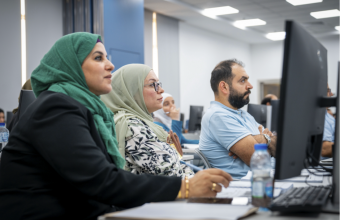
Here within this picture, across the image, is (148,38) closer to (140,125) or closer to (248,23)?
(248,23)

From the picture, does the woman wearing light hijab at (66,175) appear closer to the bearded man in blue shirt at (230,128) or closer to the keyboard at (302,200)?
the keyboard at (302,200)

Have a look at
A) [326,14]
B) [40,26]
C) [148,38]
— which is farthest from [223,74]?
[326,14]

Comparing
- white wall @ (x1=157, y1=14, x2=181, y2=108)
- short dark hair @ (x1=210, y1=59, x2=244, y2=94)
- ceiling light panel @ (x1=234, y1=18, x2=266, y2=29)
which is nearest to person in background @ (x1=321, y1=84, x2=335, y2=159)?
short dark hair @ (x1=210, y1=59, x2=244, y2=94)

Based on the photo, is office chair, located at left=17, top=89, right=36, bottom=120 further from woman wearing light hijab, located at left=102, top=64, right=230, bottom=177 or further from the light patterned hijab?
the light patterned hijab

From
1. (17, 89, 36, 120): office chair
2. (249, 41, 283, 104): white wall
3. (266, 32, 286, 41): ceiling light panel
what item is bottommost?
(17, 89, 36, 120): office chair

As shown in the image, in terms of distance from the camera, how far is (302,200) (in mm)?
952

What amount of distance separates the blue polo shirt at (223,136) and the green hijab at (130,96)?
0.38 meters

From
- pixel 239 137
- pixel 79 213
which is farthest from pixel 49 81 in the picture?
pixel 239 137

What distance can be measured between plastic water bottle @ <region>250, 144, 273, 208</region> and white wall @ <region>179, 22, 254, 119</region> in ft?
24.8

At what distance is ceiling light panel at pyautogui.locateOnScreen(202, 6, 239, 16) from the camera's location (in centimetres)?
780

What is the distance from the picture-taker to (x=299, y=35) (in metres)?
0.94

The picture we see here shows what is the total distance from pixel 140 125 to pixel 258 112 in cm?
186

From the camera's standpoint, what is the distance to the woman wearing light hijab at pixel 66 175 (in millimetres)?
1022

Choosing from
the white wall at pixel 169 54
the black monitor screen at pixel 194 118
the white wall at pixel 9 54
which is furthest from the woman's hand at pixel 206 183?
the white wall at pixel 169 54
